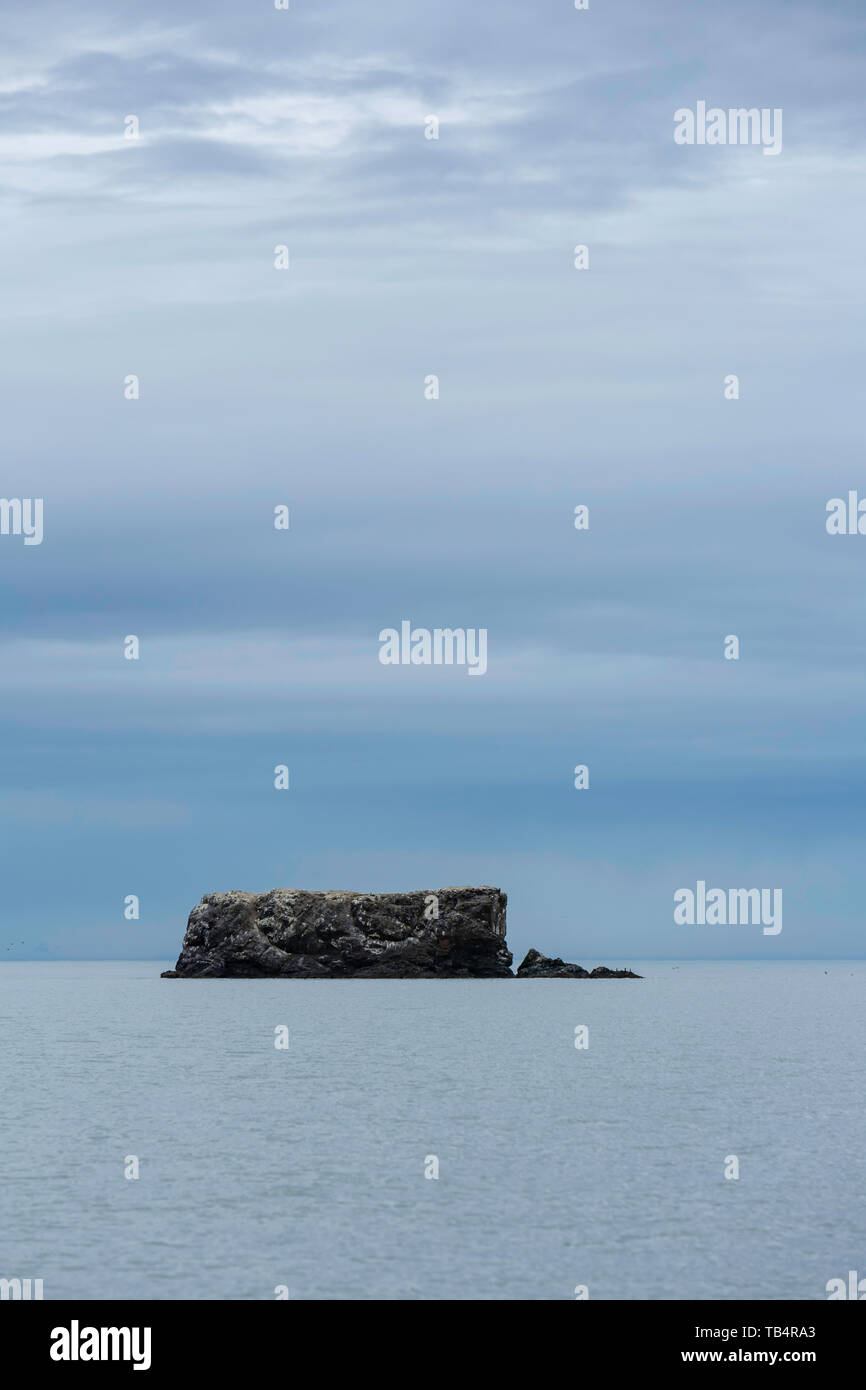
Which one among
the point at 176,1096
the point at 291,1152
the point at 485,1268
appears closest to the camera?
the point at 485,1268

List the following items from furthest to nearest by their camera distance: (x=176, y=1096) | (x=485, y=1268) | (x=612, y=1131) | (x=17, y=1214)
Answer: (x=176, y=1096), (x=612, y=1131), (x=17, y=1214), (x=485, y=1268)

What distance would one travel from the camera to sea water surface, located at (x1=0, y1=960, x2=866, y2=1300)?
35875 mm

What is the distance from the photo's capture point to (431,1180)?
48.8m

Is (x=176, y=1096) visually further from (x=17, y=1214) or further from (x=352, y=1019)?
(x=352, y=1019)

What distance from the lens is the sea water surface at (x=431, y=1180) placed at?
118 feet

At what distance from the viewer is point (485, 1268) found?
3647cm
